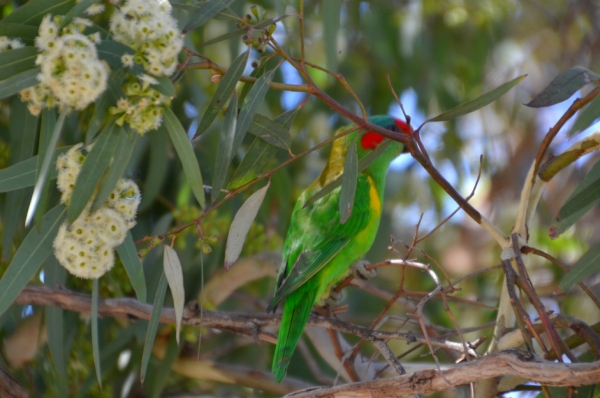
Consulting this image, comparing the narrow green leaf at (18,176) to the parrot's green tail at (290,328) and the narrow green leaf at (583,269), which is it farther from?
the narrow green leaf at (583,269)

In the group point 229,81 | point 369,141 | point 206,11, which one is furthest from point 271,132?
point 369,141

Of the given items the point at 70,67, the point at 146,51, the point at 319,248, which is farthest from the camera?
the point at 319,248

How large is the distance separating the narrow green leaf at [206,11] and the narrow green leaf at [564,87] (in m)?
Result: 0.76

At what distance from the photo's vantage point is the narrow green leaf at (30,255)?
1484mm

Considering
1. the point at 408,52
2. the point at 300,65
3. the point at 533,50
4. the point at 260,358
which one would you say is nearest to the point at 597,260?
the point at 300,65

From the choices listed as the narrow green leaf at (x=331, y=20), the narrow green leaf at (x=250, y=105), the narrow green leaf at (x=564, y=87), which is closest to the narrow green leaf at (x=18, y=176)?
the narrow green leaf at (x=250, y=105)

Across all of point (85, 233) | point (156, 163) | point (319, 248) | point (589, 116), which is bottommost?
point (319, 248)

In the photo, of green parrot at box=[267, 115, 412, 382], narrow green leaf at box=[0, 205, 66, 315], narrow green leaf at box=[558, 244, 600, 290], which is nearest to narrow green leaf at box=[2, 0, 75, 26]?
narrow green leaf at box=[0, 205, 66, 315]

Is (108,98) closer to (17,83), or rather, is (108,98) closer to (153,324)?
(17,83)

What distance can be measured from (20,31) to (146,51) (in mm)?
335

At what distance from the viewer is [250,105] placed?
1588 millimetres

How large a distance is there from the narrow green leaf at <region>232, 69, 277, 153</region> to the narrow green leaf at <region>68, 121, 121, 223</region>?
0.28 metres

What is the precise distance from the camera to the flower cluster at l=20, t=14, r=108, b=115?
1305 millimetres

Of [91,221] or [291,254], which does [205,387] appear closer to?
[291,254]
